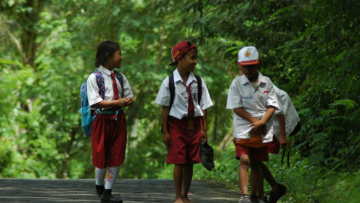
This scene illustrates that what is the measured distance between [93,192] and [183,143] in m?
2.28

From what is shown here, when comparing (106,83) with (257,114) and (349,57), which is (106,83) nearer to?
(257,114)

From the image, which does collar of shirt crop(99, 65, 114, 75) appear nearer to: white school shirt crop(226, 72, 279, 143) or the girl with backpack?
the girl with backpack

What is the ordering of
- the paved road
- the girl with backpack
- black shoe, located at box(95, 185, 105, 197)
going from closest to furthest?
1. the girl with backpack
2. black shoe, located at box(95, 185, 105, 197)
3. the paved road

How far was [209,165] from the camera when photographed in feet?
19.8

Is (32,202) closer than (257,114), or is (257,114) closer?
(257,114)

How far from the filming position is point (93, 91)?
6133 mm

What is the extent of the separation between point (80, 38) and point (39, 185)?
11.5m

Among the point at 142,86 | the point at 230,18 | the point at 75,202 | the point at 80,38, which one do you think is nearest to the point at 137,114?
the point at 142,86

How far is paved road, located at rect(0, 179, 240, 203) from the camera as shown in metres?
6.84

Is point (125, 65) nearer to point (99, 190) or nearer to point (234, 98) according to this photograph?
point (99, 190)

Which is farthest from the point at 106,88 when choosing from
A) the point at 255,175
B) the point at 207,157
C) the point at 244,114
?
the point at 255,175

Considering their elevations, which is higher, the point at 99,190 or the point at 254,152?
the point at 254,152

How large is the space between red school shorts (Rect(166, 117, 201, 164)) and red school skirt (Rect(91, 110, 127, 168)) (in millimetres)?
644

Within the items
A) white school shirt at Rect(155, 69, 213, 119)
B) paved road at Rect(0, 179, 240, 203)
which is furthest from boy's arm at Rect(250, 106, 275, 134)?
paved road at Rect(0, 179, 240, 203)
